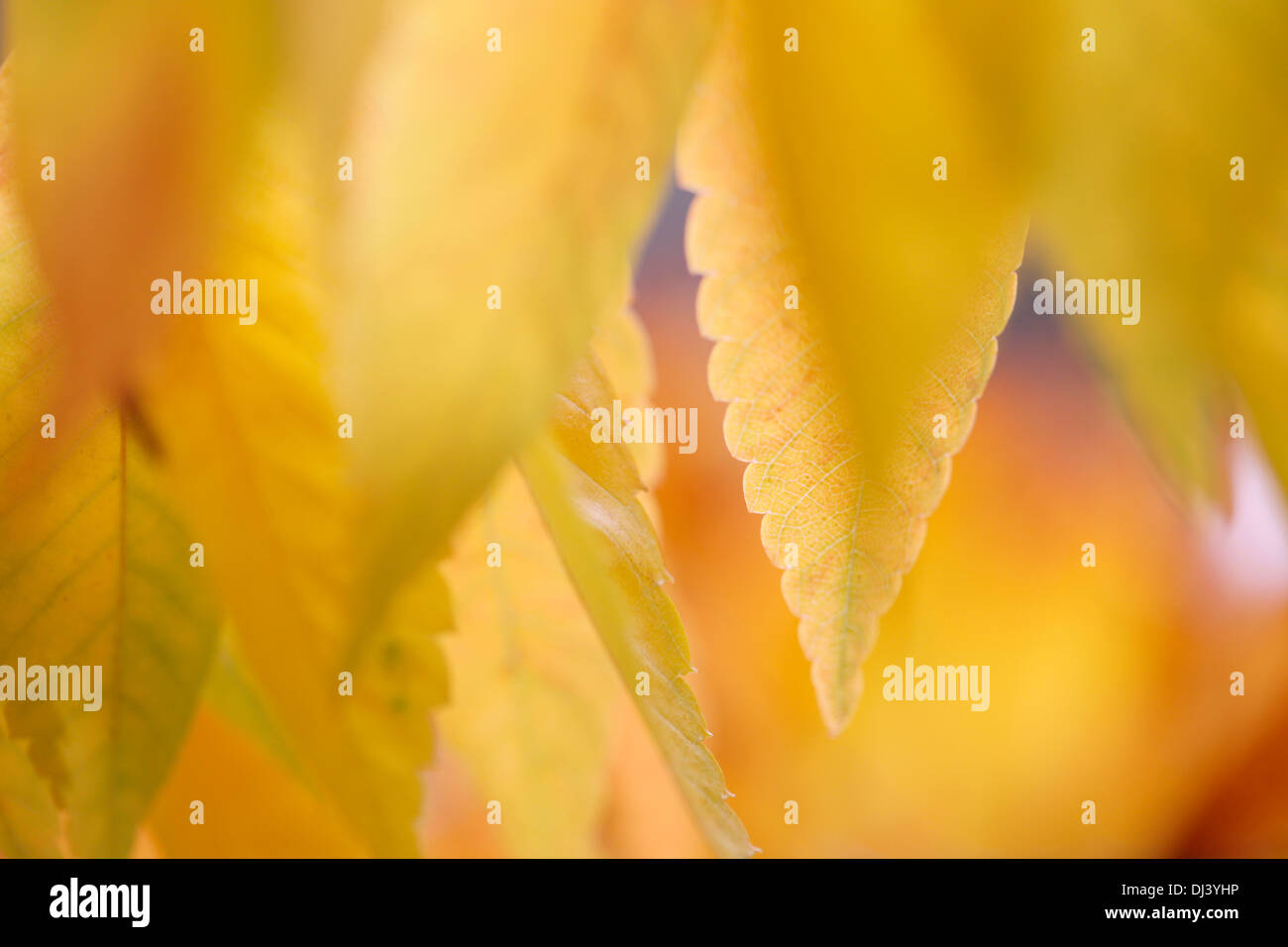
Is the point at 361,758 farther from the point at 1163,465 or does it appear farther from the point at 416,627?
the point at 1163,465

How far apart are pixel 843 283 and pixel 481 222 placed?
58 millimetres

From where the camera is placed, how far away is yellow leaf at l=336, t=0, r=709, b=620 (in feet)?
0.47

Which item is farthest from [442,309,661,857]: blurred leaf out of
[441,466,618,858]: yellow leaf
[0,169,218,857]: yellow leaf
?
[0,169,218,857]: yellow leaf

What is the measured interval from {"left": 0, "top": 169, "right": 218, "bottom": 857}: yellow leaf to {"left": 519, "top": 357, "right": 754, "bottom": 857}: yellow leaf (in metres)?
0.11

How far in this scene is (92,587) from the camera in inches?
10.7

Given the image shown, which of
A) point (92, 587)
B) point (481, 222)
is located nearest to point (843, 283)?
point (481, 222)

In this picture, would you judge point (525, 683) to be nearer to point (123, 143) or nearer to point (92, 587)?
point (92, 587)

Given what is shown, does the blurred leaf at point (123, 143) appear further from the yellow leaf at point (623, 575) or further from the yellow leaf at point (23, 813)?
the yellow leaf at point (23, 813)

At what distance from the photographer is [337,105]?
0.17 metres

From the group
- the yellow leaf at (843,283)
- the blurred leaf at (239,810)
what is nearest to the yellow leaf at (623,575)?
the yellow leaf at (843,283)

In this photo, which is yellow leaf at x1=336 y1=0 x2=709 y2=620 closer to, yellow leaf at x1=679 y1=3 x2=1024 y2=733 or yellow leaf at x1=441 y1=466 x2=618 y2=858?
yellow leaf at x1=679 y1=3 x2=1024 y2=733

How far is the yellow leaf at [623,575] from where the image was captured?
22 cm

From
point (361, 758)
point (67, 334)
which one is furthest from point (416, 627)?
point (67, 334)

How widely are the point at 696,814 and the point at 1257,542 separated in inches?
24.1
